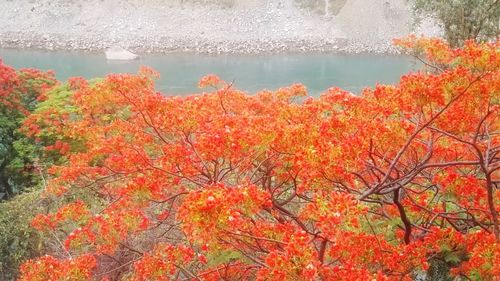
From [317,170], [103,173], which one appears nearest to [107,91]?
[103,173]

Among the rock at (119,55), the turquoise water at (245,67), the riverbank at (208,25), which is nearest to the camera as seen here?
Answer: the turquoise water at (245,67)

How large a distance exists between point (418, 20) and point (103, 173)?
11.9m

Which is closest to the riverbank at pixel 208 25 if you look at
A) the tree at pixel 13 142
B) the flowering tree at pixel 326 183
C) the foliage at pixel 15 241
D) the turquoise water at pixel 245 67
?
the turquoise water at pixel 245 67

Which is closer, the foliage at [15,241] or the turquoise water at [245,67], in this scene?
the foliage at [15,241]

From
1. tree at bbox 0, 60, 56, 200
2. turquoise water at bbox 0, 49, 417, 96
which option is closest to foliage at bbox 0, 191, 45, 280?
tree at bbox 0, 60, 56, 200

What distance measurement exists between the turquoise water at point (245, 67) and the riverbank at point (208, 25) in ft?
12.8

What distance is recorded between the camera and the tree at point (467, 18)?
15.1 m

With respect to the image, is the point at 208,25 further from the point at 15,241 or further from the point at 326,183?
the point at 326,183

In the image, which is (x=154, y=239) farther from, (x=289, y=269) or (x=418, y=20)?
(x=418, y=20)

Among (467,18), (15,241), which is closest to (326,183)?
(15,241)

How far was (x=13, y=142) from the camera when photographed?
15500mm

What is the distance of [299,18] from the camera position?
64312 millimetres

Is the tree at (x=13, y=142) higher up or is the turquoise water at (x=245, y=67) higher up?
the tree at (x=13, y=142)

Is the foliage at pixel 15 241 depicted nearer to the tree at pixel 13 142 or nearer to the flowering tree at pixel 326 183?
the flowering tree at pixel 326 183
